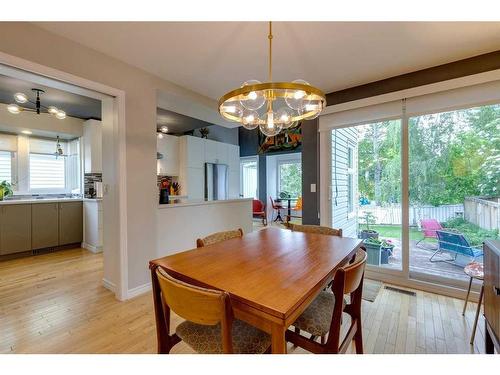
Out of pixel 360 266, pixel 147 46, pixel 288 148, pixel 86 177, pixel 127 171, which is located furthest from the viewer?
pixel 288 148

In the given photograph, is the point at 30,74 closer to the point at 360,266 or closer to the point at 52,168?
the point at 360,266

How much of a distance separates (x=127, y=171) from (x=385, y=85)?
2981 mm

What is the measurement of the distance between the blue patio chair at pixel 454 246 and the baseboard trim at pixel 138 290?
10.4 ft

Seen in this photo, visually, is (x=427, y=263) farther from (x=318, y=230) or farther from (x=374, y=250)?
(x=318, y=230)

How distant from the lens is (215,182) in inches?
217

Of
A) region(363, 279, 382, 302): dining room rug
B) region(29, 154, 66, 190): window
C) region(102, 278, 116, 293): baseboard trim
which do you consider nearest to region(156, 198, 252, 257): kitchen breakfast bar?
region(102, 278, 116, 293): baseboard trim

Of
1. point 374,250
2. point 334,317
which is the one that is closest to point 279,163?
point 374,250

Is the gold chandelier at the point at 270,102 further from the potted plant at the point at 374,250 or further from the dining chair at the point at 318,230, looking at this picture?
the potted plant at the point at 374,250

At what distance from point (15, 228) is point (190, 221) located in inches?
107

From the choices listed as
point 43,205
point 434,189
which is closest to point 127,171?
point 43,205

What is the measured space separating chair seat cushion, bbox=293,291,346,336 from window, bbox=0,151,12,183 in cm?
524

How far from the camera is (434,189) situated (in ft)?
8.49

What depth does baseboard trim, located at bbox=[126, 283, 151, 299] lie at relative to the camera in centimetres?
238

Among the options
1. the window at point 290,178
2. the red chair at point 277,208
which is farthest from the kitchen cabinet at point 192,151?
the window at point 290,178
